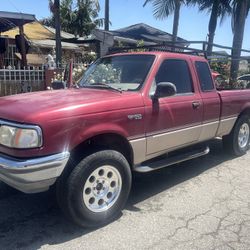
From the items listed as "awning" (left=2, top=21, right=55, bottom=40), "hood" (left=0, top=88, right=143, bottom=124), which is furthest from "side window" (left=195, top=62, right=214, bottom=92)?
"awning" (left=2, top=21, right=55, bottom=40)

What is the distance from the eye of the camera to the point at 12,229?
391 cm

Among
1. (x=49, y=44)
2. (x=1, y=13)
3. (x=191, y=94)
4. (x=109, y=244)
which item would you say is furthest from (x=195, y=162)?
(x=49, y=44)

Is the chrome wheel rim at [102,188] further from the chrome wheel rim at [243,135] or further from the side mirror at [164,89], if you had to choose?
the chrome wheel rim at [243,135]

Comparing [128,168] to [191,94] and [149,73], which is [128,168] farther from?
[191,94]

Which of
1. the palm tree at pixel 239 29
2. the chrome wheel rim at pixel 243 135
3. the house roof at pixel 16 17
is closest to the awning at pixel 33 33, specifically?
the house roof at pixel 16 17

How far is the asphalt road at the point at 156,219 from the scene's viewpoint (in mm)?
3666

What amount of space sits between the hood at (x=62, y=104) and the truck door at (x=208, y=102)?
5.22 feet

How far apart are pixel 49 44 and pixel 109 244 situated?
17017 mm

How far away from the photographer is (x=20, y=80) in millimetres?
10102

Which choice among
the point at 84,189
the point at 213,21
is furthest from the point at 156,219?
the point at 213,21

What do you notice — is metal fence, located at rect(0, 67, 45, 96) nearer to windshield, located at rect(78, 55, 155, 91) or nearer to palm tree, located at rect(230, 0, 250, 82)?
windshield, located at rect(78, 55, 155, 91)

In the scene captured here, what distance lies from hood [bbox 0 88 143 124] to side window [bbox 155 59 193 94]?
0.69m

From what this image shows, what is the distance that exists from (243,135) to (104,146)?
3.96 m

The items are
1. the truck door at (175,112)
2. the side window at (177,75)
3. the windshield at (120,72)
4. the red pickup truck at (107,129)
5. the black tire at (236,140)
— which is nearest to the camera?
the red pickup truck at (107,129)
